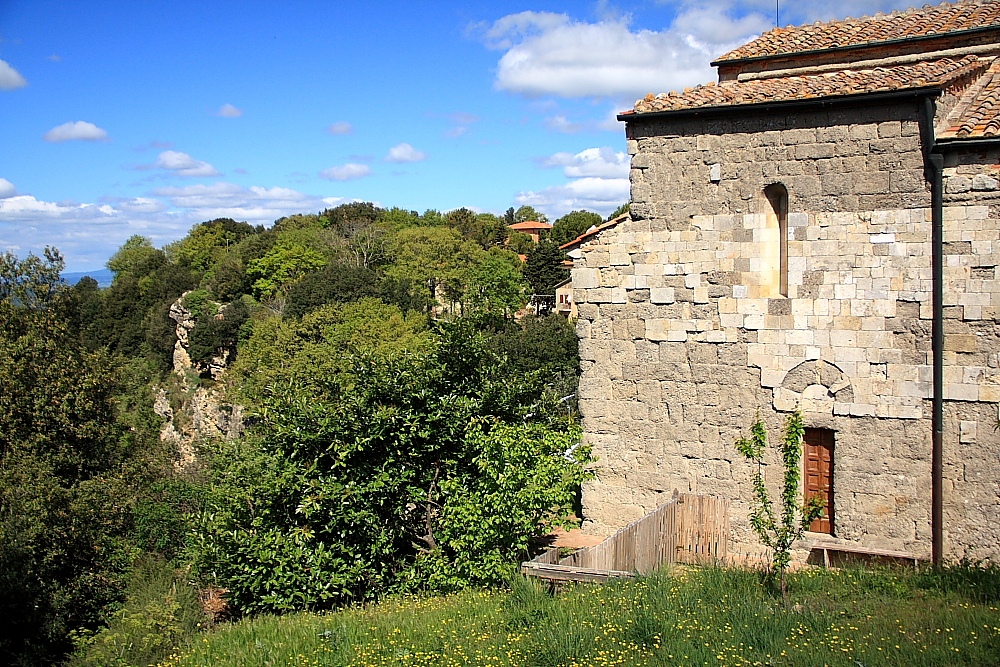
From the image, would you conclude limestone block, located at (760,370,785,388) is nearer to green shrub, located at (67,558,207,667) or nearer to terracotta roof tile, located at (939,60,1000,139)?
terracotta roof tile, located at (939,60,1000,139)

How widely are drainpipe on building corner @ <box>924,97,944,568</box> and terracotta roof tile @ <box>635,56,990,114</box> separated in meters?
0.49

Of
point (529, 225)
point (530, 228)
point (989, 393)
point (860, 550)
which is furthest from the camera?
point (529, 225)

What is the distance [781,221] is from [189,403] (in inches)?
1854

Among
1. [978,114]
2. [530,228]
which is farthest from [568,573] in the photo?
[530,228]

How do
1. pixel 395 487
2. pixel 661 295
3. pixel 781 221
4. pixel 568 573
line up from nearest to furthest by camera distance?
1. pixel 568 573
2. pixel 395 487
3. pixel 781 221
4. pixel 661 295

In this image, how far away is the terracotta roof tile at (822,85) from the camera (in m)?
9.16

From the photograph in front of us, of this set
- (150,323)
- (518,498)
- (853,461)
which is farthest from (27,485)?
(150,323)

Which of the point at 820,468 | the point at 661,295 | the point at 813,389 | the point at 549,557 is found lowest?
the point at 549,557

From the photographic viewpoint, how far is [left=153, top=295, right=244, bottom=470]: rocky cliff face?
43.0 metres

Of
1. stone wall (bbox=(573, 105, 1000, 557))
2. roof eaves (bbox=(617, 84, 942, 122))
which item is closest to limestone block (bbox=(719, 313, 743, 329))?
stone wall (bbox=(573, 105, 1000, 557))

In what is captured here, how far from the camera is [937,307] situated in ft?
29.4

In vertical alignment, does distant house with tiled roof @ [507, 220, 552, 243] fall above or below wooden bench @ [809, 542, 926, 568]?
above

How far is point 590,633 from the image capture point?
655cm

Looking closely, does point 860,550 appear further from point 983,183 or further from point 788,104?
point 788,104
